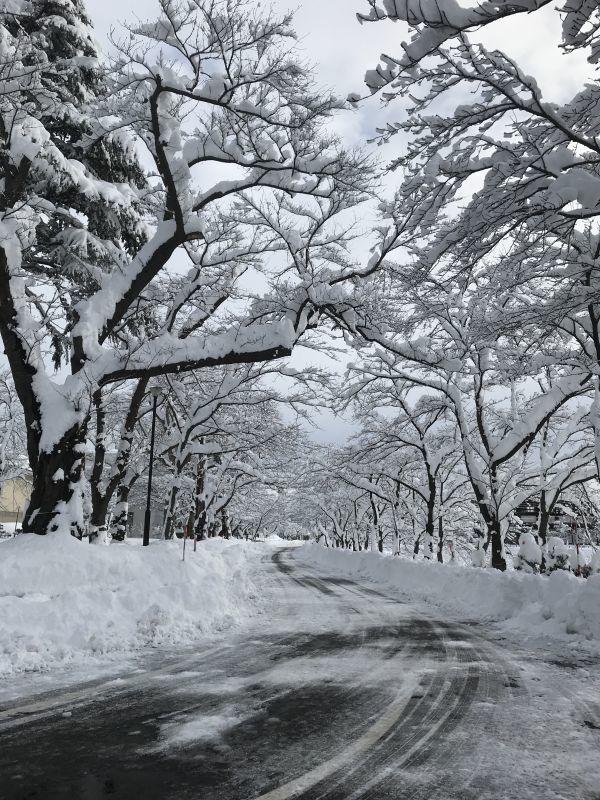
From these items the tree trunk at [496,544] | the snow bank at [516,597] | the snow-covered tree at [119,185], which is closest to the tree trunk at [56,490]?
the snow-covered tree at [119,185]

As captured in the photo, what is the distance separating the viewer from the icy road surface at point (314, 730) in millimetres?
2883

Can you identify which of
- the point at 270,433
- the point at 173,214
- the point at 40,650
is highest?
the point at 173,214

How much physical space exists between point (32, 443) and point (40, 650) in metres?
4.44

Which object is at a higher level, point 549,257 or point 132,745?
point 549,257

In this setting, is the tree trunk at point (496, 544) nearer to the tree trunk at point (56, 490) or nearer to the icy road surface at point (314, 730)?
the icy road surface at point (314, 730)

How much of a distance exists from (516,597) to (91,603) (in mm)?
8387

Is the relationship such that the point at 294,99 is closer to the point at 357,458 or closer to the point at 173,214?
the point at 173,214

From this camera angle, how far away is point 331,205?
1112 centimetres

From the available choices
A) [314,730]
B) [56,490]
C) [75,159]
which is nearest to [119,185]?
[75,159]

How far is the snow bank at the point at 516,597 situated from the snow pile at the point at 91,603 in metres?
5.25

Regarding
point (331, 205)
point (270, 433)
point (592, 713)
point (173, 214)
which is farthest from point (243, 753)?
point (270, 433)

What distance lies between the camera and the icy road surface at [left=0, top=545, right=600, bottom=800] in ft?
9.46

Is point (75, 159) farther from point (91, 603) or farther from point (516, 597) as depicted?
point (516, 597)

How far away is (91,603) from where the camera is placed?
6.93 meters
